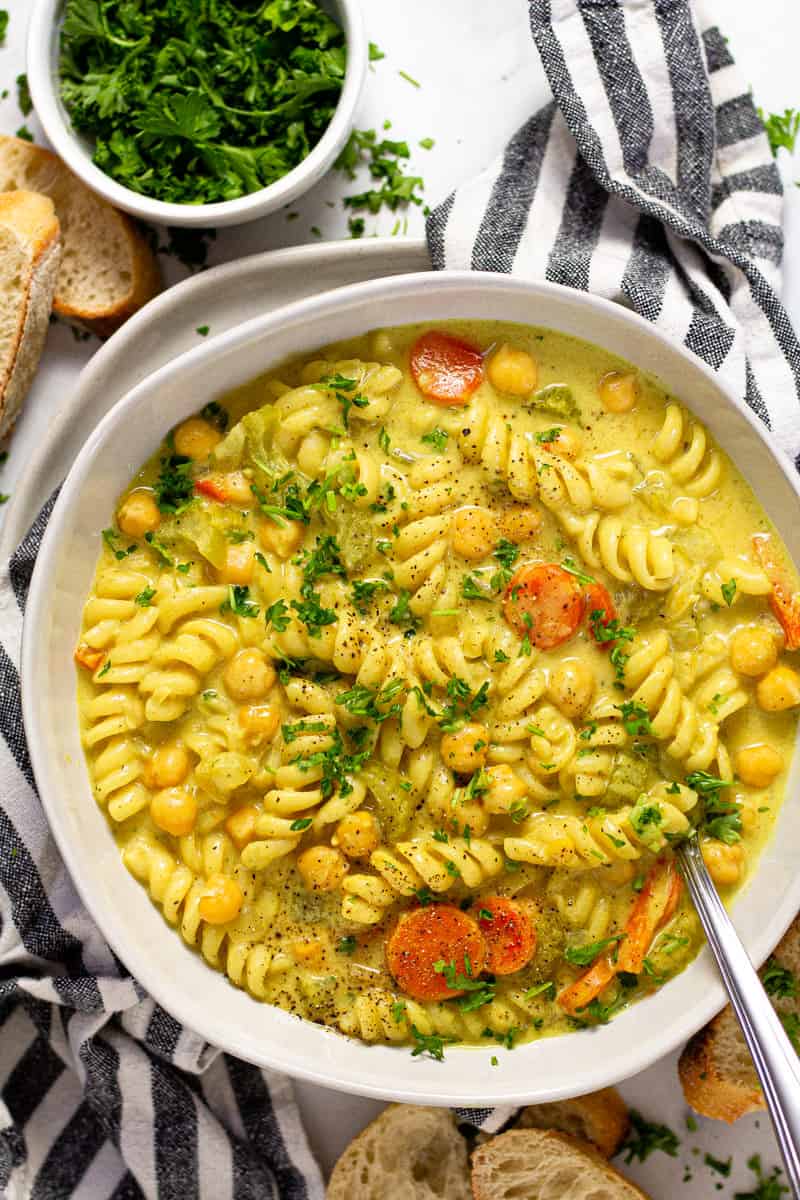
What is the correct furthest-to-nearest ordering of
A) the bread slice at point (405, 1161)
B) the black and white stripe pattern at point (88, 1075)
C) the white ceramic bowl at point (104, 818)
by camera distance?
the bread slice at point (405, 1161) < the black and white stripe pattern at point (88, 1075) < the white ceramic bowl at point (104, 818)

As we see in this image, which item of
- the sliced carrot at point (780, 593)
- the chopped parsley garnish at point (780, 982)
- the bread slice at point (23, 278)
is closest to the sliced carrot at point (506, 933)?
the chopped parsley garnish at point (780, 982)

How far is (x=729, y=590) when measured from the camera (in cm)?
442

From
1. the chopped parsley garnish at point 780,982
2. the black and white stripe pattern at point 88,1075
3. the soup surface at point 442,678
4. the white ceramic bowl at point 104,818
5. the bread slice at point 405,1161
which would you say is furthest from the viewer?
the bread slice at point 405,1161

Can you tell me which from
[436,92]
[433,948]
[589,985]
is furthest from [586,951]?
[436,92]

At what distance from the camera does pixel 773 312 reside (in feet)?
15.4

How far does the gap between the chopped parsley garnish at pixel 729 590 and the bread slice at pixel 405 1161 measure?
244 centimetres

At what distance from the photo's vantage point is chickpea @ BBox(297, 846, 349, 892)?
176 inches

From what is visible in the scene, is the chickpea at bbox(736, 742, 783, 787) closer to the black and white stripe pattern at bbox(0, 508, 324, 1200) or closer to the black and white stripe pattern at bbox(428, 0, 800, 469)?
the black and white stripe pattern at bbox(428, 0, 800, 469)

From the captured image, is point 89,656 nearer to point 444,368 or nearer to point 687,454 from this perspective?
point 444,368

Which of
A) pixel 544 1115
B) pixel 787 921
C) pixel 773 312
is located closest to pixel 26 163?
pixel 773 312

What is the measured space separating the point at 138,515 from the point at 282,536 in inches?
23.0

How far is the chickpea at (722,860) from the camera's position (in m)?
4.52

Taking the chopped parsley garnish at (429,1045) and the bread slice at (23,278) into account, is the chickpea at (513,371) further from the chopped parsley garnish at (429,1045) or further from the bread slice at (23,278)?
the chopped parsley garnish at (429,1045)

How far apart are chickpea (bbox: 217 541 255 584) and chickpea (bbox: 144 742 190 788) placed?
2.23ft
